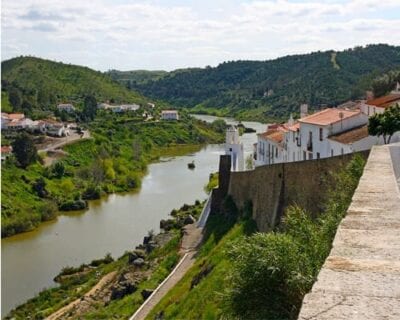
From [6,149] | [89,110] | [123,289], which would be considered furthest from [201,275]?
[89,110]

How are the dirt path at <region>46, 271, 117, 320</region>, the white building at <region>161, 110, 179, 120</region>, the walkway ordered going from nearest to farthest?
the walkway → the dirt path at <region>46, 271, 117, 320</region> → the white building at <region>161, 110, 179, 120</region>

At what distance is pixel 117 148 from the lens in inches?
2948

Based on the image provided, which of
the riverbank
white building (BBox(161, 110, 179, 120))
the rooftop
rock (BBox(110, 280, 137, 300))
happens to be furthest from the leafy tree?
the rooftop

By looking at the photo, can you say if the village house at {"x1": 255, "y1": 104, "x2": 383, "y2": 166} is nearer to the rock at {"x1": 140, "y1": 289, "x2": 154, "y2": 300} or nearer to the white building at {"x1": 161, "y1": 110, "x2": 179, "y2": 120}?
the rock at {"x1": 140, "y1": 289, "x2": 154, "y2": 300}

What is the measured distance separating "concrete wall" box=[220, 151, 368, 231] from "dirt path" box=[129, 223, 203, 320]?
2573 mm

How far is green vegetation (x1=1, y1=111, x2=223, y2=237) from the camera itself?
163 ft

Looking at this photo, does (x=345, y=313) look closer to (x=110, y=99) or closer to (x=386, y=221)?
(x=386, y=221)

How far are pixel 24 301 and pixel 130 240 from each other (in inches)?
403

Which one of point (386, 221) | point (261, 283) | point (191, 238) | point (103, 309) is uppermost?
point (386, 221)

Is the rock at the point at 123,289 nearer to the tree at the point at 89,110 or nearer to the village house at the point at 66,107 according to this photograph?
the tree at the point at 89,110

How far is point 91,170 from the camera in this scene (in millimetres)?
63281

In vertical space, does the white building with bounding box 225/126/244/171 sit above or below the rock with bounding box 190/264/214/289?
above

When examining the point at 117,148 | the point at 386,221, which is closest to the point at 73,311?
the point at 386,221

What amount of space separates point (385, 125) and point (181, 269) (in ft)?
28.9
